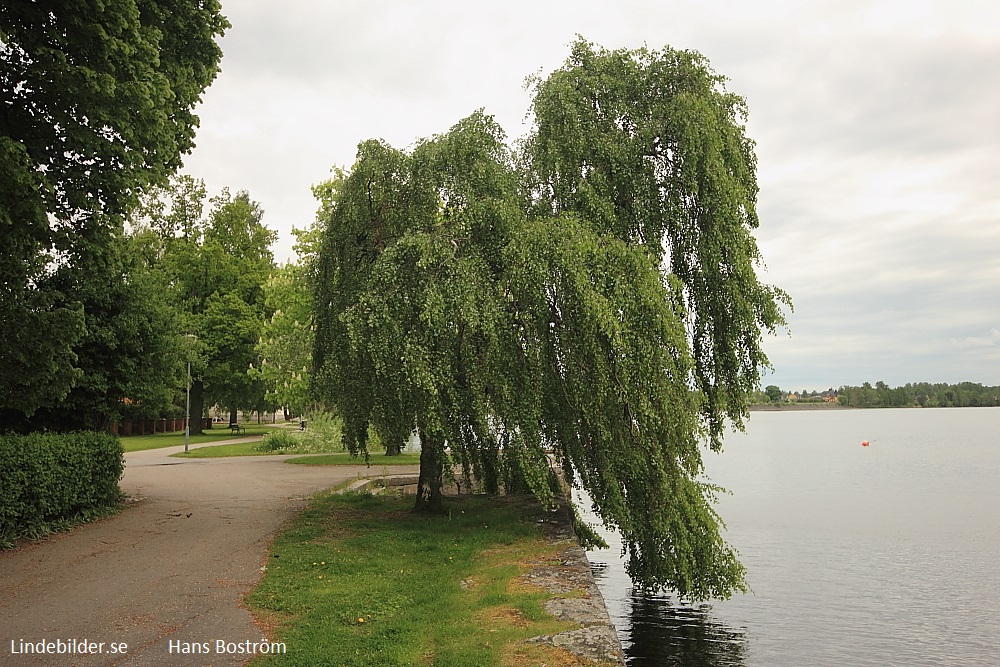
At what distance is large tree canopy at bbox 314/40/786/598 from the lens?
35.9ft

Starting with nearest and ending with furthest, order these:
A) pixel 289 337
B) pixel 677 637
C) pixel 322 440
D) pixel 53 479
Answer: pixel 677 637 < pixel 53 479 < pixel 289 337 < pixel 322 440

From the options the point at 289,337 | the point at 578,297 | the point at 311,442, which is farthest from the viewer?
the point at 311,442

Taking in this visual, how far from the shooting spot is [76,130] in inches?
415

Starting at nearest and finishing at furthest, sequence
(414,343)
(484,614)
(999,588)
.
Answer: (484,614)
(414,343)
(999,588)

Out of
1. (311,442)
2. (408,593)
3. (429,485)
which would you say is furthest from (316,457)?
(408,593)

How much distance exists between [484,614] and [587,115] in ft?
27.7

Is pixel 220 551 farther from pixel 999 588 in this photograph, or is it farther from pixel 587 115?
pixel 999 588

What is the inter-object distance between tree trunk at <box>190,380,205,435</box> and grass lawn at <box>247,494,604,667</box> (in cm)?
3431

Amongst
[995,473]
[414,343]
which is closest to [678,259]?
[414,343]

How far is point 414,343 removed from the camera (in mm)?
10836

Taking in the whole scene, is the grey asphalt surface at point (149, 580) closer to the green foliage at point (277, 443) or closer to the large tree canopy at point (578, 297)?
the large tree canopy at point (578, 297)

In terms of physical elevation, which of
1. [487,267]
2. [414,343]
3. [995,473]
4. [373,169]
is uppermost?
[373,169]

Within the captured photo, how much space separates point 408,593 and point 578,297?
452 centimetres

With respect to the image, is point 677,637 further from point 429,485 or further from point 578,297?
point 578,297
